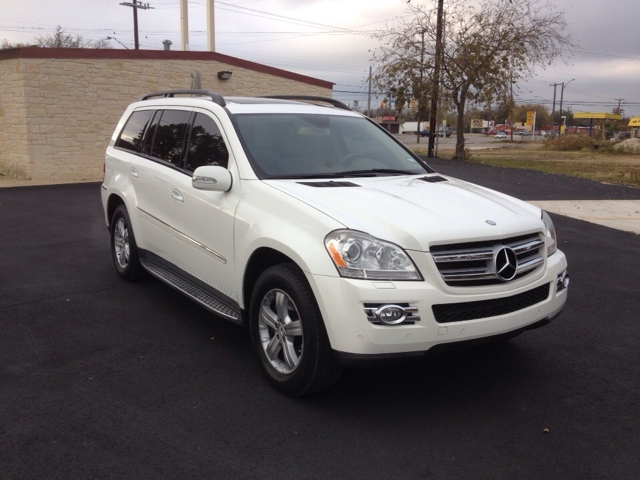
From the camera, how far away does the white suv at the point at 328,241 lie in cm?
344

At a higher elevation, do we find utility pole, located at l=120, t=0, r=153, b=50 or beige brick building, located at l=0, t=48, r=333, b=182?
utility pole, located at l=120, t=0, r=153, b=50

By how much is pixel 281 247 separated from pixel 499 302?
1.31m

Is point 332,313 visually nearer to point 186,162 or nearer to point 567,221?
point 186,162

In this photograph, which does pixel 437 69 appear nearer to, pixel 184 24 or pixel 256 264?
pixel 184 24

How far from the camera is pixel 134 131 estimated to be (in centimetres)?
644

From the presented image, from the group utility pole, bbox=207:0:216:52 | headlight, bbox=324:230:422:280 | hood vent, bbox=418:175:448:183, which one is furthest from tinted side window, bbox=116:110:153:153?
utility pole, bbox=207:0:216:52

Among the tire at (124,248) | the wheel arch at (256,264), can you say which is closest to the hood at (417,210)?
the wheel arch at (256,264)

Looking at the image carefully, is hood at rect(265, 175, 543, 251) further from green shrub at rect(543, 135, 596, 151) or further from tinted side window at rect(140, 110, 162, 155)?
green shrub at rect(543, 135, 596, 151)

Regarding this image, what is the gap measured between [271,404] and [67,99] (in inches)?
601

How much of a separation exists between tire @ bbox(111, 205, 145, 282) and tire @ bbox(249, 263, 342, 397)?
8.02ft

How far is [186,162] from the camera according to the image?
16.9ft

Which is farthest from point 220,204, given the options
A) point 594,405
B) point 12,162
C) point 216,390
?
point 12,162

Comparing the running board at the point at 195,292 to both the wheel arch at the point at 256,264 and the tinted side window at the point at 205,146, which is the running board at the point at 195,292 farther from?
the tinted side window at the point at 205,146

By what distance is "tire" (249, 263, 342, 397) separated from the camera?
3.57 meters
